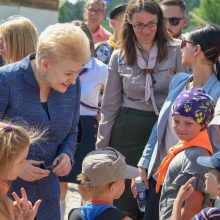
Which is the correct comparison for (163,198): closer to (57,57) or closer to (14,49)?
(57,57)

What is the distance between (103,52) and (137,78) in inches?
97.8

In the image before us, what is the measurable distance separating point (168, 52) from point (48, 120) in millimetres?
1292

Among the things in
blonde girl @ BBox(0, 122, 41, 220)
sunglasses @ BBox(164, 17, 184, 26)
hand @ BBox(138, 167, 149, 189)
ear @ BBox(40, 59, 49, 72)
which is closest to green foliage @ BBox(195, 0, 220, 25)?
sunglasses @ BBox(164, 17, 184, 26)

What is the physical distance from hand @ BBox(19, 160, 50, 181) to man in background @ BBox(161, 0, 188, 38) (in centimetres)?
281

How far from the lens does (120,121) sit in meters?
4.65

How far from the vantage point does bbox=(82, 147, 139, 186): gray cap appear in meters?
3.33

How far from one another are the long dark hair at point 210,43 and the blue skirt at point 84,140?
1.76 m

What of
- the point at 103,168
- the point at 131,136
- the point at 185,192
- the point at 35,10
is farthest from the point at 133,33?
the point at 35,10

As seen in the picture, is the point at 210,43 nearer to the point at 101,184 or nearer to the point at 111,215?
the point at 101,184

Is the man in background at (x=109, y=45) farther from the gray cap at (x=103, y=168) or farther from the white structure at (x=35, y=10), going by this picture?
the gray cap at (x=103, y=168)

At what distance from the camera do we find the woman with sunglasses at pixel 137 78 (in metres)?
4.52

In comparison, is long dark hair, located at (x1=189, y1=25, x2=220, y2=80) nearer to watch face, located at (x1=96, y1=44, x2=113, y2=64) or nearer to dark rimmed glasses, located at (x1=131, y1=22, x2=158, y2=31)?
dark rimmed glasses, located at (x1=131, y1=22, x2=158, y2=31)

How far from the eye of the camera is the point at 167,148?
13.7 ft

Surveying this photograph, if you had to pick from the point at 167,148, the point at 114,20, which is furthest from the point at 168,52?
the point at 114,20
